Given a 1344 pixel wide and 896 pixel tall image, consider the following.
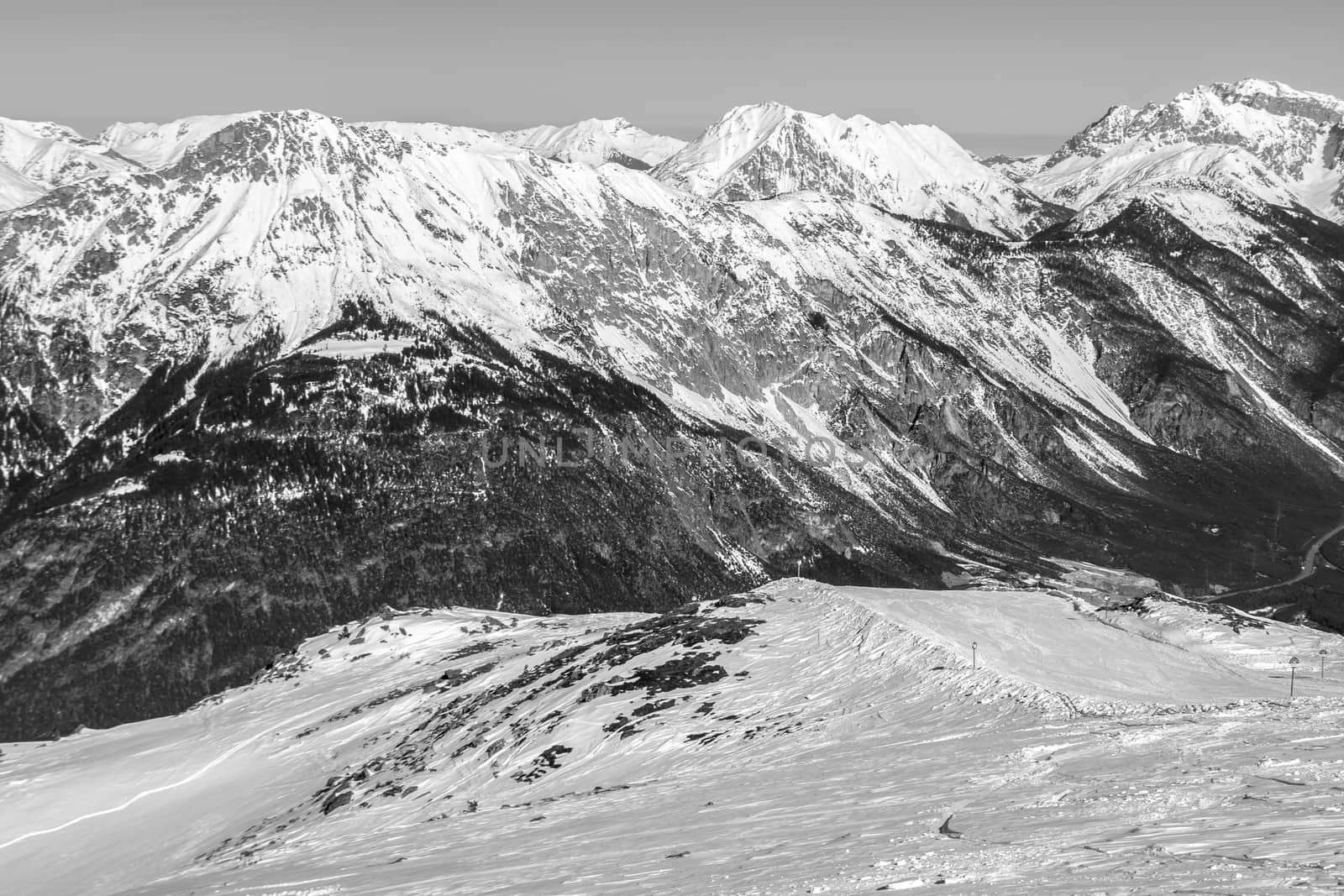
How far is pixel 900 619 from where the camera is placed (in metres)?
78.2

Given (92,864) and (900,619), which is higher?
Answer: (900,619)

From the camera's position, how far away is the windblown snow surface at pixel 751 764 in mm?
39781

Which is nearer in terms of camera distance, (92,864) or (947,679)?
(947,679)

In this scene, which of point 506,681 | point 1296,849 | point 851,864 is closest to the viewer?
point 1296,849

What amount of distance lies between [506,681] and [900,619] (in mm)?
29896

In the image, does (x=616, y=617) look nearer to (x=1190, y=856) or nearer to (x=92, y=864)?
(x=92, y=864)

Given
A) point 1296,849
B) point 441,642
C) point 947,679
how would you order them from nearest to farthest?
point 1296,849, point 947,679, point 441,642

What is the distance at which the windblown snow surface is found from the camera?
3978 centimetres

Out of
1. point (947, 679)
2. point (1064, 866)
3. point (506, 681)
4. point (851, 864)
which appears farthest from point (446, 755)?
point (1064, 866)

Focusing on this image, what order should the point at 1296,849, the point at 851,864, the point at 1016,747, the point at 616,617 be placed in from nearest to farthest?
the point at 1296,849
the point at 851,864
the point at 1016,747
the point at 616,617

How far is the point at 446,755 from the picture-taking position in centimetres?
7450

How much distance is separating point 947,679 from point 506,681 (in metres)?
36.0

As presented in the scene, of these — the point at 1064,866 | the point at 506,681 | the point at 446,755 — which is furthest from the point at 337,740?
the point at 1064,866

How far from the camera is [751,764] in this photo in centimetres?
6066
